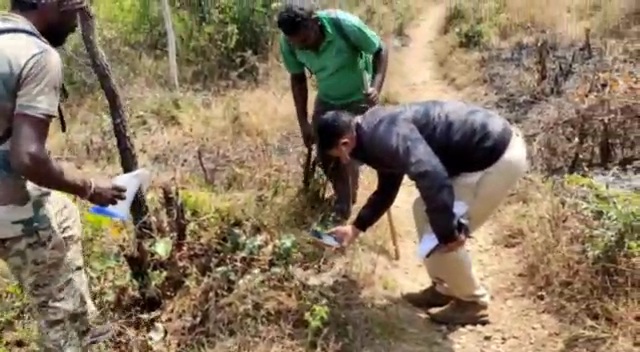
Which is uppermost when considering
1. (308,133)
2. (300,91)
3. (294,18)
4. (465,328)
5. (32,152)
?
(294,18)

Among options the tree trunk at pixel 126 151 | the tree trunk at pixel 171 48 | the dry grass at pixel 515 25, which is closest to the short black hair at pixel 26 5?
the tree trunk at pixel 126 151

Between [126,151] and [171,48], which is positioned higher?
[126,151]

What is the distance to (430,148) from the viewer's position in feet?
11.3

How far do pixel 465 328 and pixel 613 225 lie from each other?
853 millimetres

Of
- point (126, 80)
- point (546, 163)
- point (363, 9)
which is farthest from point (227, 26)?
point (546, 163)

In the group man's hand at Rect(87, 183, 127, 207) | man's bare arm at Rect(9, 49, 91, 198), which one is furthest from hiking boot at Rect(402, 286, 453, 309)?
man's bare arm at Rect(9, 49, 91, 198)

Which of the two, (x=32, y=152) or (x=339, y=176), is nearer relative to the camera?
(x=32, y=152)

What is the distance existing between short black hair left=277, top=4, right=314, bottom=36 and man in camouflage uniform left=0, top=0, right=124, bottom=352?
135 cm

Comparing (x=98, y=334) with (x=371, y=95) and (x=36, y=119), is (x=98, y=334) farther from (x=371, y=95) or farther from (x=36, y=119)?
(x=371, y=95)

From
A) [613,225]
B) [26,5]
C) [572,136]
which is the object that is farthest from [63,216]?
[572,136]

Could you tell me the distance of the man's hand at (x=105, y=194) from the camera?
3.00 m

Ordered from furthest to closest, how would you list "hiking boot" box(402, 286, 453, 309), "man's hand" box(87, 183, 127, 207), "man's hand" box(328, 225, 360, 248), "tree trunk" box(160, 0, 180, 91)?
"tree trunk" box(160, 0, 180, 91)
"hiking boot" box(402, 286, 453, 309)
"man's hand" box(328, 225, 360, 248)
"man's hand" box(87, 183, 127, 207)

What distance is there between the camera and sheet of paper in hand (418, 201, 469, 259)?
3564mm

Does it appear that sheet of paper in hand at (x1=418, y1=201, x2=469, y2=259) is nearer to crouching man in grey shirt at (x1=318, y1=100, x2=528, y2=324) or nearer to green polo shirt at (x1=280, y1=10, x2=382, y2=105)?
crouching man in grey shirt at (x1=318, y1=100, x2=528, y2=324)
